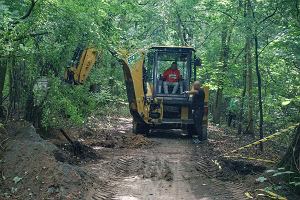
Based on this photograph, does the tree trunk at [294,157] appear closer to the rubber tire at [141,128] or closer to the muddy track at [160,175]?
the muddy track at [160,175]

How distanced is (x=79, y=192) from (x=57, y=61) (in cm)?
374

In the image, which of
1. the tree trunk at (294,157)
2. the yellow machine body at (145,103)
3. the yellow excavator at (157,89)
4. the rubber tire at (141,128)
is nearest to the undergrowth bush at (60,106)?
the yellow excavator at (157,89)

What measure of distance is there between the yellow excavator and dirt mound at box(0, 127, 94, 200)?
5.22 m

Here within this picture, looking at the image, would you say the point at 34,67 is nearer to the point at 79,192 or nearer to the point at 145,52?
the point at 79,192

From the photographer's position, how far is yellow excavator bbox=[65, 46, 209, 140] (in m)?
13.7

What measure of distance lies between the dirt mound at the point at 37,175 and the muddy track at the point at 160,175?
40cm

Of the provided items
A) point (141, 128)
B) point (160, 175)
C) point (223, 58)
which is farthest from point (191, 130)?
point (223, 58)

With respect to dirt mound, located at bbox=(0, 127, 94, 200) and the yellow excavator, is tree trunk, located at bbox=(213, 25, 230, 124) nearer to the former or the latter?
the yellow excavator

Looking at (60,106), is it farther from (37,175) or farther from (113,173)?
(37,175)

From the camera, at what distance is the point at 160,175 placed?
28.2 ft

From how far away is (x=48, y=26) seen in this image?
8.66 metres

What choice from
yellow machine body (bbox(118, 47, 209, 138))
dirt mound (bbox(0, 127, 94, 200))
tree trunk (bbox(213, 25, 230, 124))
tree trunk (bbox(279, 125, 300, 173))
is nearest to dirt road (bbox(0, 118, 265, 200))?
dirt mound (bbox(0, 127, 94, 200))

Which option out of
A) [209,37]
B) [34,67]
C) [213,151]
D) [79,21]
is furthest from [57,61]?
[209,37]

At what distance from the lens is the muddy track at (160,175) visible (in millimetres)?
7268
